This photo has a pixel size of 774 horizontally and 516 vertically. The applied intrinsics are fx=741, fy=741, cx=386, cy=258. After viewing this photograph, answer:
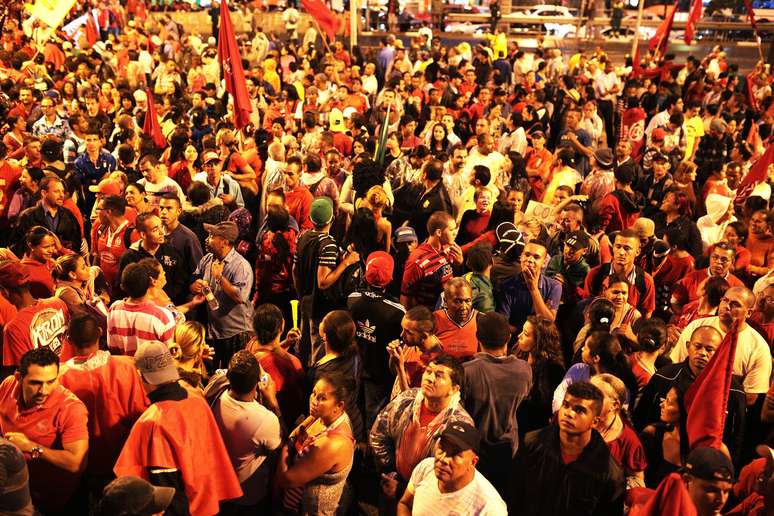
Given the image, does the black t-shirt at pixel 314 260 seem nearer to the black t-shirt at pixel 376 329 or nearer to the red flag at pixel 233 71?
the black t-shirt at pixel 376 329

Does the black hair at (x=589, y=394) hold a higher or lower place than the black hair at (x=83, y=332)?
lower

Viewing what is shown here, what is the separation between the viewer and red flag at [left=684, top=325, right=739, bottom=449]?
12.5 feet

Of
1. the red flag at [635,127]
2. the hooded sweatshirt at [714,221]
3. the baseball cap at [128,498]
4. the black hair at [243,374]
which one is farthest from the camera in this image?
the red flag at [635,127]

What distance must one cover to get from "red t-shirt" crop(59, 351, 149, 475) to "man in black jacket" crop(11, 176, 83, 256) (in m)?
2.94

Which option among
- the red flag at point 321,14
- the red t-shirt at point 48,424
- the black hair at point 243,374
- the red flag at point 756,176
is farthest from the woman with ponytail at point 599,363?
the red flag at point 321,14

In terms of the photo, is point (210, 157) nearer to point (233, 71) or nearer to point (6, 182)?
point (233, 71)

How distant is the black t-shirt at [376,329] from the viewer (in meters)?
4.89

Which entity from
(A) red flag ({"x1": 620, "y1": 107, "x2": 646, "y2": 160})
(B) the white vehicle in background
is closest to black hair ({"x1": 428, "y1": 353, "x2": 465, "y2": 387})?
(A) red flag ({"x1": 620, "y1": 107, "x2": 646, "y2": 160})

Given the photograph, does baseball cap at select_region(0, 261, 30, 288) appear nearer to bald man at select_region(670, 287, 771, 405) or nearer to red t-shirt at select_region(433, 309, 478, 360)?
red t-shirt at select_region(433, 309, 478, 360)

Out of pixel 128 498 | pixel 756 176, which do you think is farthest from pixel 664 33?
pixel 128 498

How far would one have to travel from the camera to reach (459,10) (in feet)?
92.9

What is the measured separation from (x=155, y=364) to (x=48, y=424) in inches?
25.1

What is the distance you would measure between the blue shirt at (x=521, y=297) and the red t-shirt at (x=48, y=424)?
3.10 meters

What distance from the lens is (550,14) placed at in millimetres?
28312
